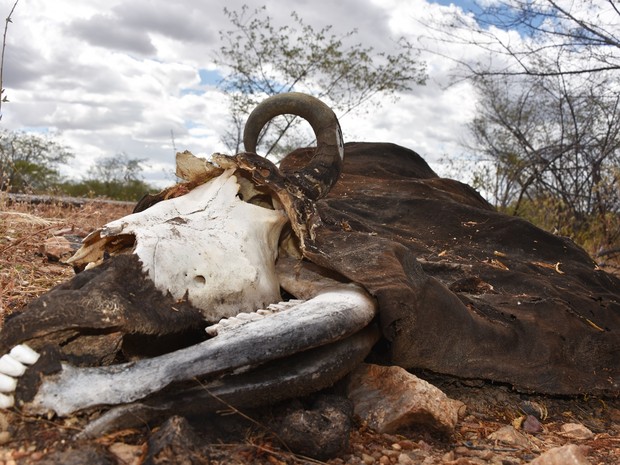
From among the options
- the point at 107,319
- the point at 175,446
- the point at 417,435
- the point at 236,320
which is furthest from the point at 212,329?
the point at 417,435

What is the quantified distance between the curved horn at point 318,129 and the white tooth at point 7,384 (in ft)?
6.66

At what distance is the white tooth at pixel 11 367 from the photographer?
2.09 metres

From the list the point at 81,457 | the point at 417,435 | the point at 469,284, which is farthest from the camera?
the point at 469,284

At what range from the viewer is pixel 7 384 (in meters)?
2.09

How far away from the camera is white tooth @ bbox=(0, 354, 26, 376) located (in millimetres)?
2094

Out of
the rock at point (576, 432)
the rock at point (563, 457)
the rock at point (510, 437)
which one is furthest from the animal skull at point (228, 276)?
the rock at point (576, 432)

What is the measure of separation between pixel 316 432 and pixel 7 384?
103cm

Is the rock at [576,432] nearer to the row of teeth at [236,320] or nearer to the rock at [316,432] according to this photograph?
the rock at [316,432]

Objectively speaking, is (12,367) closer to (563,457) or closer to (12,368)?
(12,368)

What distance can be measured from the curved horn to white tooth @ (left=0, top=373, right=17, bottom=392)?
2.03m

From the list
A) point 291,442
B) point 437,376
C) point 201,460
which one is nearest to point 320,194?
point 437,376

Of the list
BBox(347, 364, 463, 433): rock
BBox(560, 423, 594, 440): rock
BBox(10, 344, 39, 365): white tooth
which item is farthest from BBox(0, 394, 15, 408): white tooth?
BBox(560, 423, 594, 440): rock

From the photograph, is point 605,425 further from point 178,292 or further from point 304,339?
point 178,292

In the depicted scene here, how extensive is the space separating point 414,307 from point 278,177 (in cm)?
103
